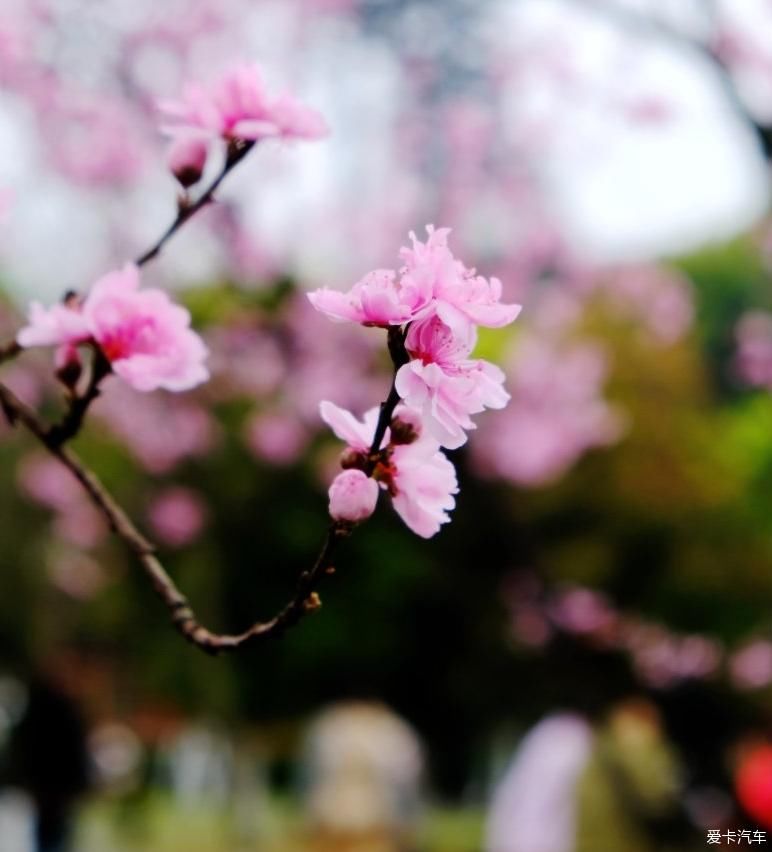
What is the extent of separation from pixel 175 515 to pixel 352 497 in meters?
7.02

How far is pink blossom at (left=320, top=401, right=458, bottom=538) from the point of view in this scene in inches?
35.7

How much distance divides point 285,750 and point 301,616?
13.2m

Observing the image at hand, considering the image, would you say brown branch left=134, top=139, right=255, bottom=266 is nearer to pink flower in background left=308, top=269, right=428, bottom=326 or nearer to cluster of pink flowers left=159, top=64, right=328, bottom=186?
cluster of pink flowers left=159, top=64, right=328, bottom=186

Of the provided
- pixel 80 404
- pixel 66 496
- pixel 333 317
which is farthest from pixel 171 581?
pixel 66 496

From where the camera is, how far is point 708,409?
44.0 ft

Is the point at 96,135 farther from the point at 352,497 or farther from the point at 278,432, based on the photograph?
the point at 352,497

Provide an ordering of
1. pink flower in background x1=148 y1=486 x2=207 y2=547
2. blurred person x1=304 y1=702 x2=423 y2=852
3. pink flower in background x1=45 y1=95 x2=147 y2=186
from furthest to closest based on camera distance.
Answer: pink flower in background x1=148 y1=486 x2=207 y2=547
pink flower in background x1=45 y1=95 x2=147 y2=186
blurred person x1=304 y1=702 x2=423 y2=852

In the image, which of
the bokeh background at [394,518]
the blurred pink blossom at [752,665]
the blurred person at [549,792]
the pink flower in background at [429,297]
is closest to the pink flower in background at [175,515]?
the bokeh background at [394,518]

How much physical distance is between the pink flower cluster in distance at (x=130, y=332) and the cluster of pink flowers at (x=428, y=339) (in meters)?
0.26

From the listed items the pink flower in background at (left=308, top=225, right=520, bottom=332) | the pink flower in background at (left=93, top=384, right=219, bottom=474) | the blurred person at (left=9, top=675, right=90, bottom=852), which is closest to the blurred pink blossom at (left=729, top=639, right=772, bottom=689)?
the pink flower in background at (left=93, top=384, right=219, bottom=474)

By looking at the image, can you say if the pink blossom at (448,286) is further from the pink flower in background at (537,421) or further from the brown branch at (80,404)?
the pink flower in background at (537,421)

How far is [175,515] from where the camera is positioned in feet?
25.3

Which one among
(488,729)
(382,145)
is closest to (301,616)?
(382,145)

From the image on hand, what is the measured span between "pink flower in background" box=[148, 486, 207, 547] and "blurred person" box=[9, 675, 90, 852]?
306 centimetres
